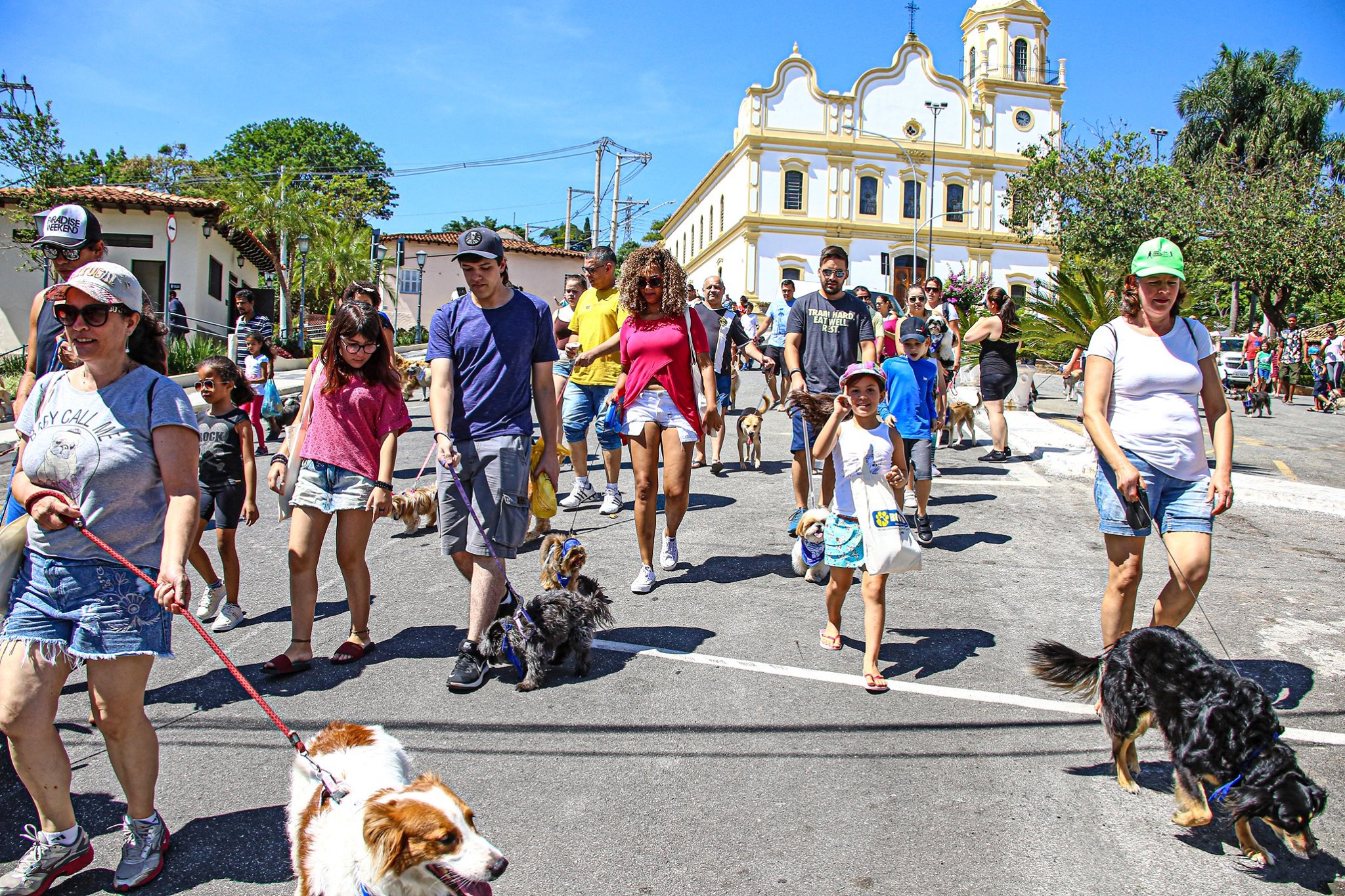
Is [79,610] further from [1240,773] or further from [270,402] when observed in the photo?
[270,402]

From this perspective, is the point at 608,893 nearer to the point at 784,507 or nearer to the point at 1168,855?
the point at 1168,855

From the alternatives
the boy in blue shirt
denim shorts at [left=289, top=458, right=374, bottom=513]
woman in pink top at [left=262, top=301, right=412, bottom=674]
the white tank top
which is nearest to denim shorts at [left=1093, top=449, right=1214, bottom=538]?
the white tank top

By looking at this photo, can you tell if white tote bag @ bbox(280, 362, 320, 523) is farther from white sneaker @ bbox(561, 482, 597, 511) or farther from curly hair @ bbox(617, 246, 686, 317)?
white sneaker @ bbox(561, 482, 597, 511)

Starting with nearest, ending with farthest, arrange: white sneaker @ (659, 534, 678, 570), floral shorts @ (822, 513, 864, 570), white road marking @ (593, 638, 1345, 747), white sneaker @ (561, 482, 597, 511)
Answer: white road marking @ (593, 638, 1345, 747) → floral shorts @ (822, 513, 864, 570) → white sneaker @ (659, 534, 678, 570) → white sneaker @ (561, 482, 597, 511)

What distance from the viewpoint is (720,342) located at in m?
11.9

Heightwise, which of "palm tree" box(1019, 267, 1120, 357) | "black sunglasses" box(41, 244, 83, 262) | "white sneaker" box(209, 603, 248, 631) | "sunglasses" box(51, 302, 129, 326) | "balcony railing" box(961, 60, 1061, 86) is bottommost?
"white sneaker" box(209, 603, 248, 631)

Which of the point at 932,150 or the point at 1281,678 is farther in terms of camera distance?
the point at 932,150

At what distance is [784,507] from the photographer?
867 centimetres

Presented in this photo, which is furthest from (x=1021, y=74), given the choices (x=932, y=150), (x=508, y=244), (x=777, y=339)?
(x=777, y=339)

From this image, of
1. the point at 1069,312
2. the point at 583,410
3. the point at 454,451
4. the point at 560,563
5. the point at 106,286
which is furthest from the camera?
the point at 1069,312

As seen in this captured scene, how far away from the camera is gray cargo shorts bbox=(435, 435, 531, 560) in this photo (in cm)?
466

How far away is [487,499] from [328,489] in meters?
0.78

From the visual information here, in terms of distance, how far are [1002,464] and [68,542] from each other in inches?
389

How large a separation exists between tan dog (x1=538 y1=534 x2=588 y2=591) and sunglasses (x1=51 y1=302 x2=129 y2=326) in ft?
8.34
